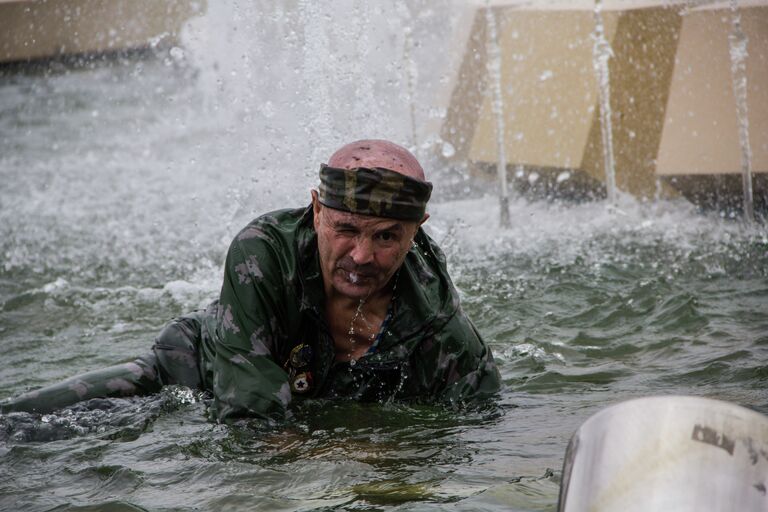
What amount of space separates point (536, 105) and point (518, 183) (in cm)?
72

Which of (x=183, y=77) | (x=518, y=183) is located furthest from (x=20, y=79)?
(x=518, y=183)

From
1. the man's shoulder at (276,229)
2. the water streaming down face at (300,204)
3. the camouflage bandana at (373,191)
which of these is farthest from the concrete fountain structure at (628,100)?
the camouflage bandana at (373,191)

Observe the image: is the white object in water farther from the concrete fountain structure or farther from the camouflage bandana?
the concrete fountain structure

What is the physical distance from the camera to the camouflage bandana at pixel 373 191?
139 inches

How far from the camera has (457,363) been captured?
Answer: 4.02 metres

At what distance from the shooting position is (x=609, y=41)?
9.45 m

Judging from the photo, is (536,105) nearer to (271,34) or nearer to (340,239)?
(271,34)

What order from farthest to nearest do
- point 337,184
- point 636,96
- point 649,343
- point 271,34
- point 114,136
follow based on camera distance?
point 114,136 → point 271,34 → point 636,96 → point 649,343 → point 337,184

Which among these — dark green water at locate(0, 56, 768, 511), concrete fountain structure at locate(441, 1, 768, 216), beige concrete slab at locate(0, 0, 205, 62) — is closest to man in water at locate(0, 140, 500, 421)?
dark green water at locate(0, 56, 768, 511)

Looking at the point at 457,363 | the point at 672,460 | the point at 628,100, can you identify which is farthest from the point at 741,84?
the point at 672,460

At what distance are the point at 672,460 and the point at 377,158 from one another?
1.73 m

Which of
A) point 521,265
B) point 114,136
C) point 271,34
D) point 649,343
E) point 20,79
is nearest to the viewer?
point 649,343

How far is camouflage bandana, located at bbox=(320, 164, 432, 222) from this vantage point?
354 centimetres

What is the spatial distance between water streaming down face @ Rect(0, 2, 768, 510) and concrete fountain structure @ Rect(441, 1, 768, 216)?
0.37 m
